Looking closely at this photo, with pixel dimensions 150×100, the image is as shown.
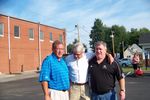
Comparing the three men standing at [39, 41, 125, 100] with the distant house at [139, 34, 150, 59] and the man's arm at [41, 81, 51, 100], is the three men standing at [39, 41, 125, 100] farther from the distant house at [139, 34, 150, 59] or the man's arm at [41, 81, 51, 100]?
the distant house at [139, 34, 150, 59]

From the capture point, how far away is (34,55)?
50.5 meters

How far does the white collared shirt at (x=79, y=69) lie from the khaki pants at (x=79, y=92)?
12 centimetres

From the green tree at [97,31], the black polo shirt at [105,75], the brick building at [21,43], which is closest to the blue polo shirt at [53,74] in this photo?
the black polo shirt at [105,75]

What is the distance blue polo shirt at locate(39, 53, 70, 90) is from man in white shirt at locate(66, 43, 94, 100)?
427 mm

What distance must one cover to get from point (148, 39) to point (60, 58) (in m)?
51.6

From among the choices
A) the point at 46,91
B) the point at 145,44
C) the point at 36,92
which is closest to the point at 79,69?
the point at 46,91

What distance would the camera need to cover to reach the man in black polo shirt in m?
6.38

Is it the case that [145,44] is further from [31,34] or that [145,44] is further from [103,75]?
[103,75]

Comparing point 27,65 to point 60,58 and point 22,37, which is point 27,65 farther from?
point 60,58

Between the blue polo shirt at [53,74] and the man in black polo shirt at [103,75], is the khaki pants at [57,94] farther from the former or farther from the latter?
the man in black polo shirt at [103,75]

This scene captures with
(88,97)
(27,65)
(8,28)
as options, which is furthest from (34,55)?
(88,97)

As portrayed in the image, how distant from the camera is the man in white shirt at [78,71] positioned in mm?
6715

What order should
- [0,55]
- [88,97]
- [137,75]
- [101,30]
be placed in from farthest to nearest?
[101,30], [0,55], [137,75], [88,97]

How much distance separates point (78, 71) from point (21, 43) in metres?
41.4
